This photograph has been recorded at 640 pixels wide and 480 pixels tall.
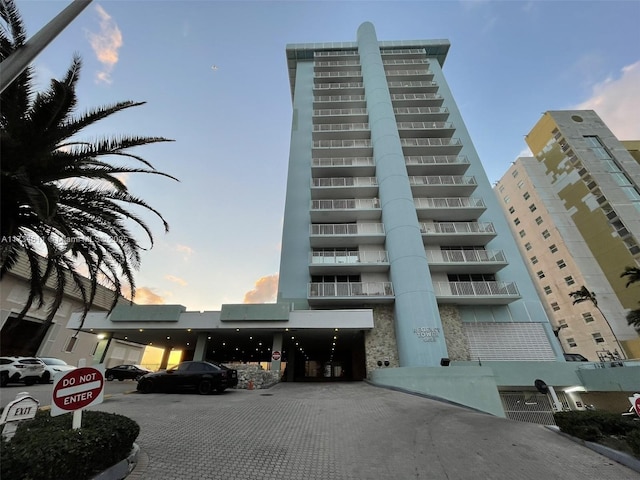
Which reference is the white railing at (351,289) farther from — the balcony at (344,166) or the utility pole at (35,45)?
the utility pole at (35,45)

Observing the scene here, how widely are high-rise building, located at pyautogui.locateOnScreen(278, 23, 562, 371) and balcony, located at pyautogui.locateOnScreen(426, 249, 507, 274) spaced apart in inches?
3.9

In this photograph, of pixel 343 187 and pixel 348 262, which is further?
pixel 343 187

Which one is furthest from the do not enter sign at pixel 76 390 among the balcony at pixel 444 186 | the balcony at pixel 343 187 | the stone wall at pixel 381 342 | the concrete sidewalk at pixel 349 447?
the balcony at pixel 444 186

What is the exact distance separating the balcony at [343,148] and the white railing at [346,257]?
11133mm

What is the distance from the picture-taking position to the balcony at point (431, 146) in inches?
1086

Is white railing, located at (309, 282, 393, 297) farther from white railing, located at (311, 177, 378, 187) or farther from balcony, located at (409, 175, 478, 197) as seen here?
balcony, located at (409, 175, 478, 197)

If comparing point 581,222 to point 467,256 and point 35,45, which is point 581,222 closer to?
point 467,256

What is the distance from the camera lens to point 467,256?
2206 centimetres

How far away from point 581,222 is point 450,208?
3417cm

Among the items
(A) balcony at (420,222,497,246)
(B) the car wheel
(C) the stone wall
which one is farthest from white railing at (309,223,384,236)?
(B) the car wheel

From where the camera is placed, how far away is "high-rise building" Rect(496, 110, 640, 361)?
113 feet

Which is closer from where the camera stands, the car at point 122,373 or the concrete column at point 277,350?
the concrete column at point 277,350

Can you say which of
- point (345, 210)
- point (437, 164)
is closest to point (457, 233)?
point (437, 164)

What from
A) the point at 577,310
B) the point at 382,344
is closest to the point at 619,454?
the point at 382,344
